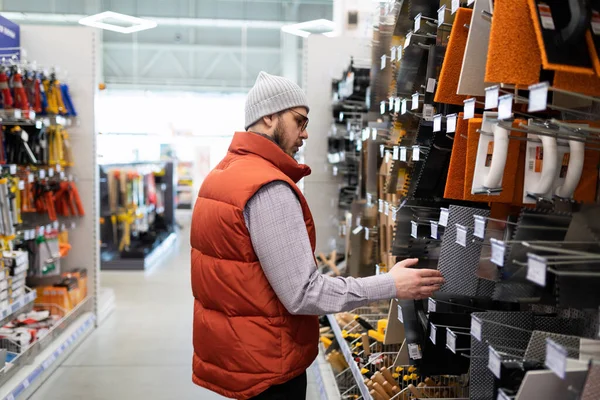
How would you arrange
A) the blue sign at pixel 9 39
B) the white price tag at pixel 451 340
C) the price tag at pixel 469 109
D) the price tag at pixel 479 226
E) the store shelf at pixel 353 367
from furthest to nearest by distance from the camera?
1. the blue sign at pixel 9 39
2. the store shelf at pixel 353 367
3. the white price tag at pixel 451 340
4. the price tag at pixel 469 109
5. the price tag at pixel 479 226

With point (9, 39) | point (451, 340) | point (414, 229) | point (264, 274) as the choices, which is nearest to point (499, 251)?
point (451, 340)

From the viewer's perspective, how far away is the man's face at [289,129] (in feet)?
6.93

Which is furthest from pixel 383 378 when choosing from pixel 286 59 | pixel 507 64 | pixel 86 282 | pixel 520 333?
pixel 286 59

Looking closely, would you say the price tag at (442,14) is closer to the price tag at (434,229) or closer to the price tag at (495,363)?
the price tag at (434,229)

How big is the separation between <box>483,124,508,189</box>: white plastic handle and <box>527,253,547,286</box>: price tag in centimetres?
37

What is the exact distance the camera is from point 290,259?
6.17 ft

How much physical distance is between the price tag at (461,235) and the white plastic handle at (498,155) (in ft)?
0.72

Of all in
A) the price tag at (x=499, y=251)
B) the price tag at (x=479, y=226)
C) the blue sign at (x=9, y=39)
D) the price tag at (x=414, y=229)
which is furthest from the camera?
the blue sign at (x=9, y=39)

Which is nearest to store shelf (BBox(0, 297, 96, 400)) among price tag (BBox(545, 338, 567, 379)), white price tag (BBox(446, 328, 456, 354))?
white price tag (BBox(446, 328, 456, 354))

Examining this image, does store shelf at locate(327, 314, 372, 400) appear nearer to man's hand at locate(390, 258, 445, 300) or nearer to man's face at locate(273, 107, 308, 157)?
man's hand at locate(390, 258, 445, 300)

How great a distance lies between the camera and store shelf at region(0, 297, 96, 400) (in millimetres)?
3936

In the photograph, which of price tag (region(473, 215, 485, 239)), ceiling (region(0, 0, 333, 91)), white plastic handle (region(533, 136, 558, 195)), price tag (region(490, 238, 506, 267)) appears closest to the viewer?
price tag (region(490, 238, 506, 267))


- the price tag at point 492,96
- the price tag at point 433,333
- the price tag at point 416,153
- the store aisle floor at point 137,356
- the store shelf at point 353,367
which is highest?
the price tag at point 492,96

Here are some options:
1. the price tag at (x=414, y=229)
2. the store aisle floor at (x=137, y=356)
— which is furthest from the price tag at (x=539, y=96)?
the store aisle floor at (x=137, y=356)
